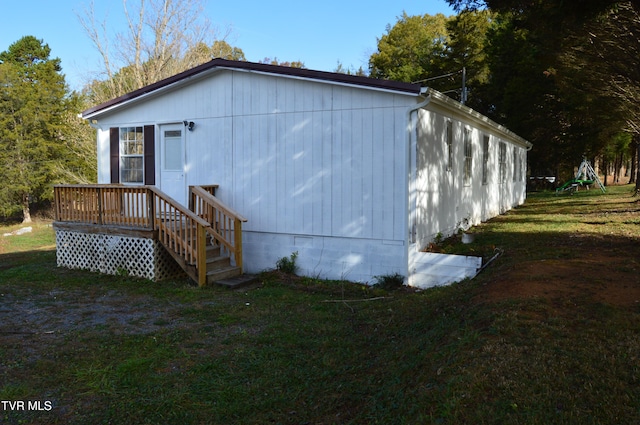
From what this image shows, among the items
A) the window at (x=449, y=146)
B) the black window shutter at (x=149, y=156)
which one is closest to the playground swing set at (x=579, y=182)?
the window at (x=449, y=146)

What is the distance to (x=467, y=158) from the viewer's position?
1189 cm

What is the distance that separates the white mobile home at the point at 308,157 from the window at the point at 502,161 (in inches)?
216

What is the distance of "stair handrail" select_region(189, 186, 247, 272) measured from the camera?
341 inches

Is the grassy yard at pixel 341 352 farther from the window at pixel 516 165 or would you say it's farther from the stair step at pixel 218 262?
the window at pixel 516 165

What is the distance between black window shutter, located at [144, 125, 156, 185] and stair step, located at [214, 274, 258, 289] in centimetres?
338

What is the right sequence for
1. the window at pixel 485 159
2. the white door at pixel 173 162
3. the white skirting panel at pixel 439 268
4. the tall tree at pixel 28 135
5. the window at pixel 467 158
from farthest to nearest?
the tall tree at pixel 28 135
the window at pixel 485 159
the window at pixel 467 158
the white door at pixel 173 162
the white skirting panel at pixel 439 268

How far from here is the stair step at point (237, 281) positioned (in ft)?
26.2

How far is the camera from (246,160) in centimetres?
943

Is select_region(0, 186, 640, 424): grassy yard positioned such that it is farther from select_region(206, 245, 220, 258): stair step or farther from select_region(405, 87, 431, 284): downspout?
select_region(206, 245, 220, 258): stair step

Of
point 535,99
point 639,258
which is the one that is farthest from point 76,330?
point 535,99

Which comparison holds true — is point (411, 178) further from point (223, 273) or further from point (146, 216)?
point (146, 216)

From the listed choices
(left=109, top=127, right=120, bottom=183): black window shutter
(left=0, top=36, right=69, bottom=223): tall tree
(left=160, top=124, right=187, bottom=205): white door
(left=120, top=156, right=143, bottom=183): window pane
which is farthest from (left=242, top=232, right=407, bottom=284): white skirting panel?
(left=0, top=36, right=69, bottom=223): tall tree

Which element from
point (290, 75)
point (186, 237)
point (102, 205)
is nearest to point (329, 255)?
point (186, 237)

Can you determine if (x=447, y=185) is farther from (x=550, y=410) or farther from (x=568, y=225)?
(x=550, y=410)
